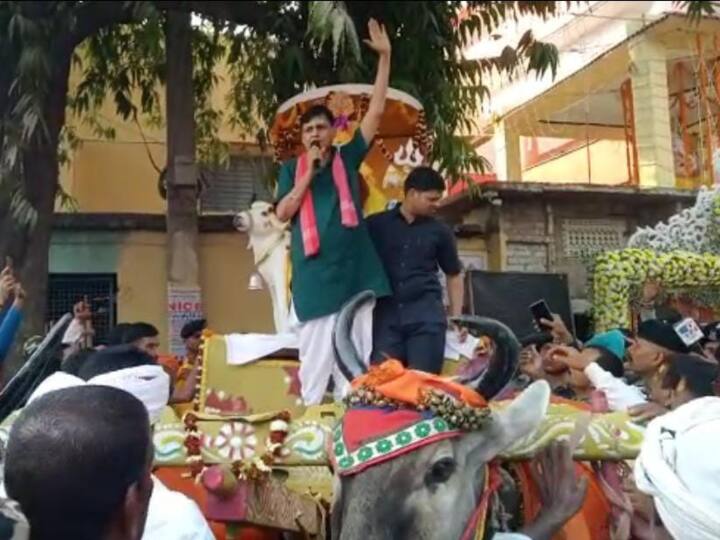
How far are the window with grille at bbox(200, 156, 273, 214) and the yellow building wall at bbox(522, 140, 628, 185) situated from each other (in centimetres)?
548

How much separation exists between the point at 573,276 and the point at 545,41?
4629 millimetres

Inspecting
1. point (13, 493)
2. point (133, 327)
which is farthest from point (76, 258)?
point (13, 493)

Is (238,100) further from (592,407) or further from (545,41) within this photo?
(592,407)

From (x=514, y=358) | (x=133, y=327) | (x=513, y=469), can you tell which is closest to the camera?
(x=514, y=358)

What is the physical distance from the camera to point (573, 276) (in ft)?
43.9

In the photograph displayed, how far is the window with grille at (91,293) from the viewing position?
11797mm

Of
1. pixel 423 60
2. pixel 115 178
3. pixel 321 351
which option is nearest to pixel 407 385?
pixel 321 351

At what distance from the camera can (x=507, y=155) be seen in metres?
16.5

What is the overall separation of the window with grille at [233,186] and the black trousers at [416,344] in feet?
32.0

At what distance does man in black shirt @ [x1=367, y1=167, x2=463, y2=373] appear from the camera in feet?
15.9

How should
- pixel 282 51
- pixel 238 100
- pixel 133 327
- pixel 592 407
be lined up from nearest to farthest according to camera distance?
1. pixel 592 407
2. pixel 133 327
3. pixel 282 51
4. pixel 238 100

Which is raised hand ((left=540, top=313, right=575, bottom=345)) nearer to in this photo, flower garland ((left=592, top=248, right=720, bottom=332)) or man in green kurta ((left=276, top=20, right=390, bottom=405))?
man in green kurta ((left=276, top=20, right=390, bottom=405))

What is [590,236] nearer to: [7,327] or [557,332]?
[557,332]

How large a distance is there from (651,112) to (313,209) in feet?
33.1
